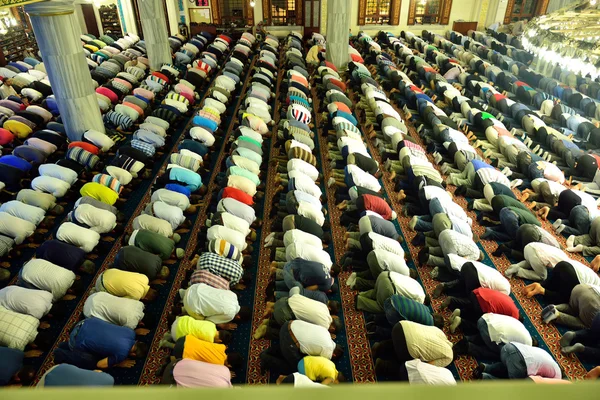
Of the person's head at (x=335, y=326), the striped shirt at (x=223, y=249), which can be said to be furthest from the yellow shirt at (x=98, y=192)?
the person's head at (x=335, y=326)

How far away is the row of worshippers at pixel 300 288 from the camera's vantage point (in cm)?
361

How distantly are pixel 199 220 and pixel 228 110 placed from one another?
13.5ft

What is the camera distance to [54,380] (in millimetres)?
3174

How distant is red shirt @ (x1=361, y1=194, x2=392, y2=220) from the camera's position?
5312mm

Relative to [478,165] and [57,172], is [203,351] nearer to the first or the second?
[57,172]

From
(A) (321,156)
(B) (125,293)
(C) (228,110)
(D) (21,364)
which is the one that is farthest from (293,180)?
(C) (228,110)

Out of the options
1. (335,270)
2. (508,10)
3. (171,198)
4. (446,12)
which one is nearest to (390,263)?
(335,270)

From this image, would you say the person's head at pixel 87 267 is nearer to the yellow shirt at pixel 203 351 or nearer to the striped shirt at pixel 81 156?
the yellow shirt at pixel 203 351

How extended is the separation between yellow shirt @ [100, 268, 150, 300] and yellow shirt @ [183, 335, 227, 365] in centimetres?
89

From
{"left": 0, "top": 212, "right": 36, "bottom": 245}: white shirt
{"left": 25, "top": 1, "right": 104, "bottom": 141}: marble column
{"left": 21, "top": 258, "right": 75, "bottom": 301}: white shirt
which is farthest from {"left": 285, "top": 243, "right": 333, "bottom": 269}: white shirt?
{"left": 25, "top": 1, "right": 104, "bottom": 141}: marble column

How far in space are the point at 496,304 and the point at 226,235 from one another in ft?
9.11

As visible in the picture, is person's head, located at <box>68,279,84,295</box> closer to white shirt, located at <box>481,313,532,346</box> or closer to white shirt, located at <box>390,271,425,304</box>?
white shirt, located at <box>390,271,425,304</box>

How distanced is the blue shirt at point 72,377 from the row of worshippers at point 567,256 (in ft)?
13.1

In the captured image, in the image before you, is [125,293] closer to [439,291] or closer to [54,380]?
[54,380]
